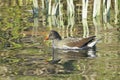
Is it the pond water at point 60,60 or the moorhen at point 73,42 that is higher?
the moorhen at point 73,42

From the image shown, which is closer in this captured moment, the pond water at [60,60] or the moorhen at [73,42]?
the pond water at [60,60]

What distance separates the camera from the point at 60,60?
33.3ft

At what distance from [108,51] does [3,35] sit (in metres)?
3.27

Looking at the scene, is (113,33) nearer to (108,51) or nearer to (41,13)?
(108,51)

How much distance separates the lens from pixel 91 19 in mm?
15547

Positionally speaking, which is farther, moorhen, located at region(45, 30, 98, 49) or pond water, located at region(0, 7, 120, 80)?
moorhen, located at region(45, 30, 98, 49)

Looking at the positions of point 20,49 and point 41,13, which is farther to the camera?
point 41,13

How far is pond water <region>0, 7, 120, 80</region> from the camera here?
8719mm

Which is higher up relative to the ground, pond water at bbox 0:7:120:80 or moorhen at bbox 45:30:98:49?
moorhen at bbox 45:30:98:49

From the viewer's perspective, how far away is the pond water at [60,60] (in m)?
8.72

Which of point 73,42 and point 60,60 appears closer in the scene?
point 60,60

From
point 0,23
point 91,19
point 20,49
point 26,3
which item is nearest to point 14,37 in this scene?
point 20,49

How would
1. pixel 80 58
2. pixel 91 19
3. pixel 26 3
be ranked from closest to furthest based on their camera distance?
1. pixel 80 58
2. pixel 91 19
3. pixel 26 3

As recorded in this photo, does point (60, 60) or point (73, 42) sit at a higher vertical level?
point (73, 42)
